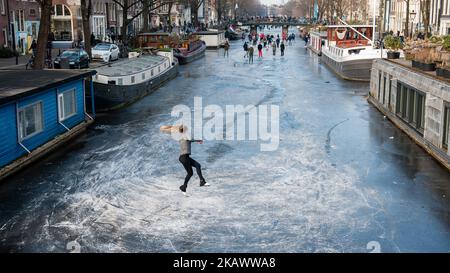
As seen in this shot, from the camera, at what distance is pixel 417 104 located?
78.0 ft

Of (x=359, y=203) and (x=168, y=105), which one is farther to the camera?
(x=168, y=105)

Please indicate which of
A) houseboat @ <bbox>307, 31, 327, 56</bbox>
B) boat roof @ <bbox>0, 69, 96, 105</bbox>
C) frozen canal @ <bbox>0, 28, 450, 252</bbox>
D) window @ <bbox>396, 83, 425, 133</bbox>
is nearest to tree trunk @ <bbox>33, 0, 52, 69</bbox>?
boat roof @ <bbox>0, 69, 96, 105</bbox>

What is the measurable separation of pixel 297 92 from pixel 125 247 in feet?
88.8

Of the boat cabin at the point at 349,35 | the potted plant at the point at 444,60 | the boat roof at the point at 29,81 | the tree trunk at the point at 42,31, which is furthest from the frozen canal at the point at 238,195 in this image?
the boat cabin at the point at 349,35

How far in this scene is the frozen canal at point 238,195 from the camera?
1324cm

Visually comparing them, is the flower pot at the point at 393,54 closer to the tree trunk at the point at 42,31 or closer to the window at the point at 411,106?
the window at the point at 411,106

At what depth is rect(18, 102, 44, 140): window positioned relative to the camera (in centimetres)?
2009

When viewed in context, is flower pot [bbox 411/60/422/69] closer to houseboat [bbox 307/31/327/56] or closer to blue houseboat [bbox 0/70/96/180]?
blue houseboat [bbox 0/70/96/180]

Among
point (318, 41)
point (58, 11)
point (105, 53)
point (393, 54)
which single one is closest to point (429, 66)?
point (393, 54)

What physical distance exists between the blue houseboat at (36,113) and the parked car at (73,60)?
13819mm

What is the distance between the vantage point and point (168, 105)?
33.2 m
